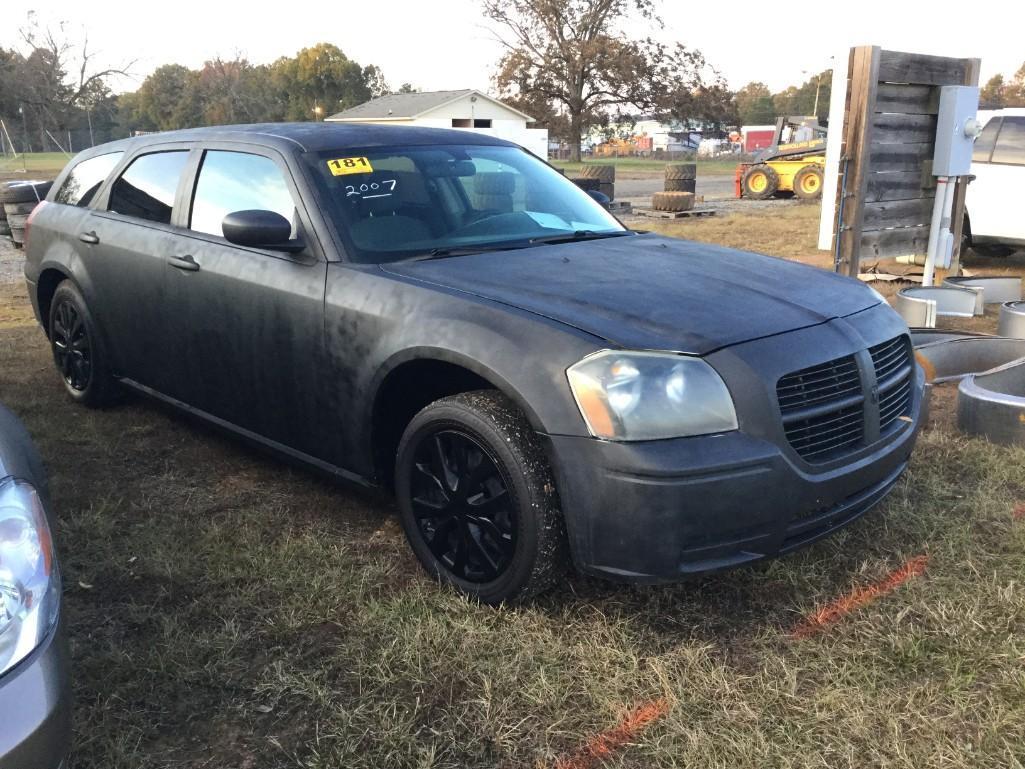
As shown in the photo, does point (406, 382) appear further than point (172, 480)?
No

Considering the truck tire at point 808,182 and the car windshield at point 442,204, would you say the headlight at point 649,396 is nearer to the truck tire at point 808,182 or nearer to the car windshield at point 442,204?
the car windshield at point 442,204

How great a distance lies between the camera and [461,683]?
260 centimetres

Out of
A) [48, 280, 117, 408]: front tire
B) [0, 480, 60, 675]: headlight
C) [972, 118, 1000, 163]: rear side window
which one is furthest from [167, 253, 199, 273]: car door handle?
[972, 118, 1000, 163]: rear side window

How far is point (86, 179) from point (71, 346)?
945 millimetres

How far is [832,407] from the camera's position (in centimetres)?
276

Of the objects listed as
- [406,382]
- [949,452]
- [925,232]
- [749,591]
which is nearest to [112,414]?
[406,382]

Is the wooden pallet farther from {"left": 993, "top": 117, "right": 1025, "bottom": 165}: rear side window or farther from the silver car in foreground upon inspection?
the silver car in foreground

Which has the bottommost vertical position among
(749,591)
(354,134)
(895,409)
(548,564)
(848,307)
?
(749,591)

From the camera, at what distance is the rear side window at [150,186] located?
4266mm

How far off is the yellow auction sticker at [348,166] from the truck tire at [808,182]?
22471 mm

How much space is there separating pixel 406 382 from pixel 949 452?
2.71 m

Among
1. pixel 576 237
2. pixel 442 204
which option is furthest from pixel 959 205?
pixel 442 204

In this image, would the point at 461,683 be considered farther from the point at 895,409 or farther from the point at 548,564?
the point at 895,409

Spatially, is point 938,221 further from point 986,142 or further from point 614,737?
point 614,737
